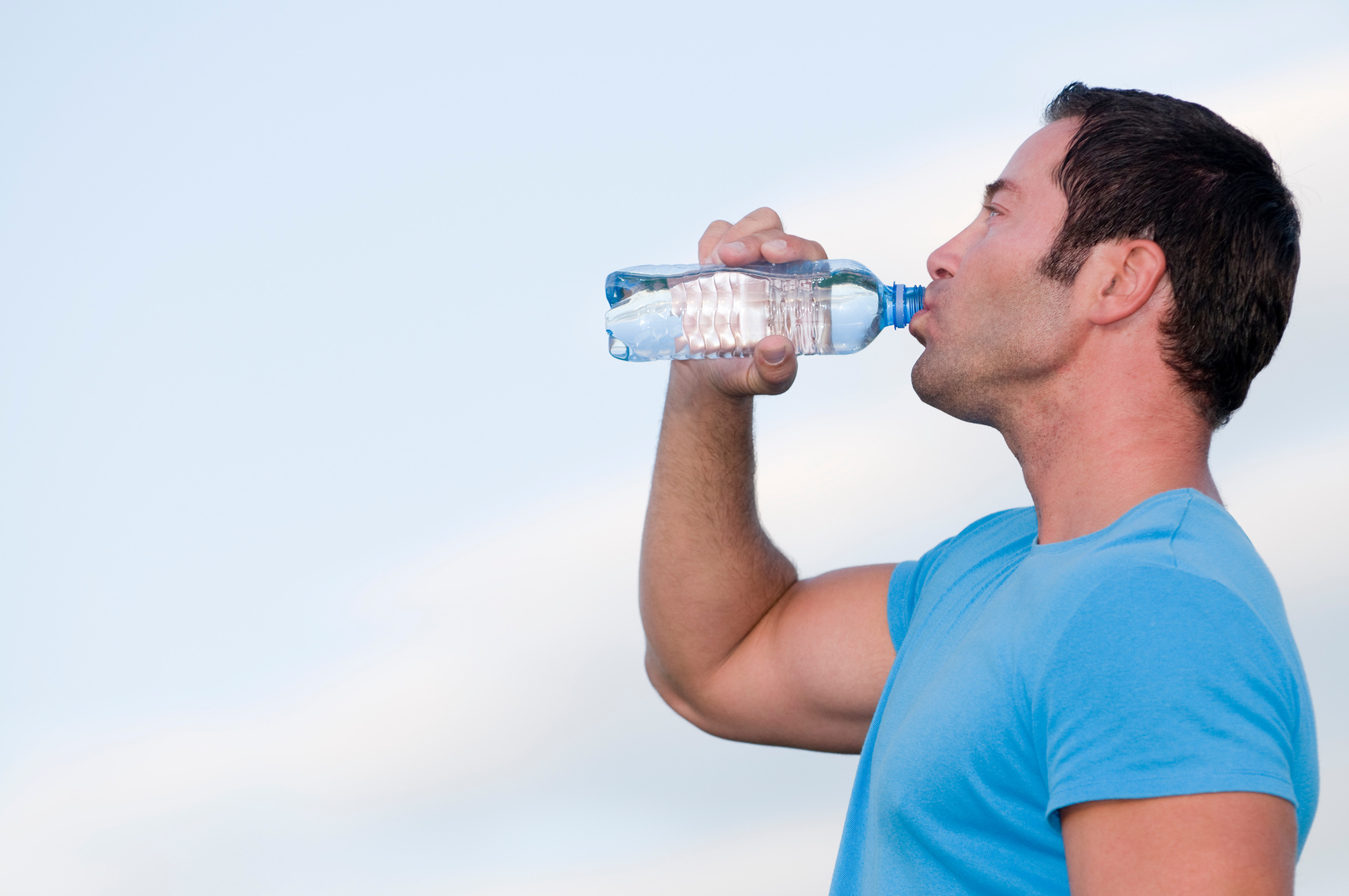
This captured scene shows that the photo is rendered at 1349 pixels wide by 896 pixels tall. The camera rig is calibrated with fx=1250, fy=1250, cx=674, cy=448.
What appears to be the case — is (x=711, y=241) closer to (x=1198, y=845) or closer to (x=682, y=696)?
(x=682, y=696)

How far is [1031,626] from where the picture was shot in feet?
4.36

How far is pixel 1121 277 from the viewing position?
170 centimetres

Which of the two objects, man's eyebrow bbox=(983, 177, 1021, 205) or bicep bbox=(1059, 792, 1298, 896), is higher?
man's eyebrow bbox=(983, 177, 1021, 205)

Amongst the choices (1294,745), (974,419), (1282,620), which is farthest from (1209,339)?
(1294,745)

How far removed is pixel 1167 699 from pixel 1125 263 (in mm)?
762

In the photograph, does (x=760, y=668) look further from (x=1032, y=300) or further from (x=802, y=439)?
(x=802, y=439)

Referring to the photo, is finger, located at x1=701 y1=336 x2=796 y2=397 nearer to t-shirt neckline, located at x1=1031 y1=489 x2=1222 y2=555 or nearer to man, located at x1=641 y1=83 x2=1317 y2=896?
man, located at x1=641 y1=83 x2=1317 y2=896

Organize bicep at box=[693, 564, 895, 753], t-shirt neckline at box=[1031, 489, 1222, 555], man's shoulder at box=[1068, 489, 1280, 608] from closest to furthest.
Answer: man's shoulder at box=[1068, 489, 1280, 608], t-shirt neckline at box=[1031, 489, 1222, 555], bicep at box=[693, 564, 895, 753]

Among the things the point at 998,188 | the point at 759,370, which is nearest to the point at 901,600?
the point at 759,370

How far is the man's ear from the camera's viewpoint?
1672mm

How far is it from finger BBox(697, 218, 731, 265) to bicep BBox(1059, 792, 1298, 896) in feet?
3.79

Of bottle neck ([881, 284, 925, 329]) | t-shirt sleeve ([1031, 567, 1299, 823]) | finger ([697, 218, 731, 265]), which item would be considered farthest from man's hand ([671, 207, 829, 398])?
t-shirt sleeve ([1031, 567, 1299, 823])

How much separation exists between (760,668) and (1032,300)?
0.80 m

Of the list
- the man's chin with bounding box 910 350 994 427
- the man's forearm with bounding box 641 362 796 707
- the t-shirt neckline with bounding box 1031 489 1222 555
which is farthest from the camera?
the man's forearm with bounding box 641 362 796 707
